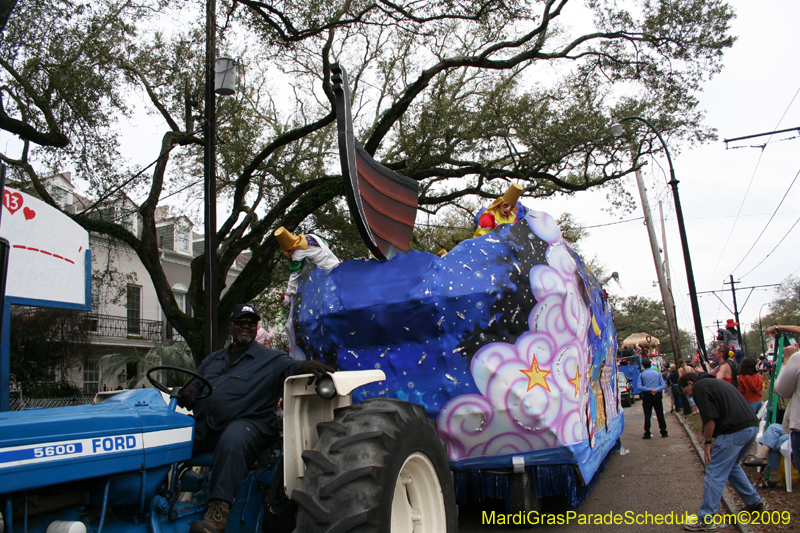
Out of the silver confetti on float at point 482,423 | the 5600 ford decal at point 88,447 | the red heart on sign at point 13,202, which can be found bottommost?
the silver confetti on float at point 482,423

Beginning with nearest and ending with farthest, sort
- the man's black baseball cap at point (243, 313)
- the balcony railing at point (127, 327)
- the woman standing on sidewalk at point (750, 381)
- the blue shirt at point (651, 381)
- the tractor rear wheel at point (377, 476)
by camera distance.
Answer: the tractor rear wheel at point (377, 476)
the man's black baseball cap at point (243, 313)
the woman standing on sidewalk at point (750, 381)
the blue shirt at point (651, 381)
the balcony railing at point (127, 327)

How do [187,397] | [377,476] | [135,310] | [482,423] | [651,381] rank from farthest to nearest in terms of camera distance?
[135,310]
[651,381]
[482,423]
[187,397]
[377,476]

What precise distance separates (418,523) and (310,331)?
2.25 m

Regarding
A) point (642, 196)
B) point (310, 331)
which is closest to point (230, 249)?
point (310, 331)

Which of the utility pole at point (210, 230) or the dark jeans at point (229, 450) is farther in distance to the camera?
the utility pole at point (210, 230)

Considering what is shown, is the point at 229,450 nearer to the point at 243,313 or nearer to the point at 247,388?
the point at 247,388

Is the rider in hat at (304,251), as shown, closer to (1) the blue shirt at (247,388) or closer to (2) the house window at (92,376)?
(1) the blue shirt at (247,388)

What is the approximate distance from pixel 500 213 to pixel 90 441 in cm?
431

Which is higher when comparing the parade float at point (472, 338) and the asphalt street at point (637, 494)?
the parade float at point (472, 338)

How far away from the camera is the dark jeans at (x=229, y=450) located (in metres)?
3.33

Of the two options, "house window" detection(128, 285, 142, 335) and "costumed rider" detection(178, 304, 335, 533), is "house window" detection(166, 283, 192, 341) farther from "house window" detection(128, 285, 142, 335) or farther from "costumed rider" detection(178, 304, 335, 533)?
"costumed rider" detection(178, 304, 335, 533)

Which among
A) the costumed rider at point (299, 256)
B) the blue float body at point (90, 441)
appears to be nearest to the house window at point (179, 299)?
the costumed rider at point (299, 256)

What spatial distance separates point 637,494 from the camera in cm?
695

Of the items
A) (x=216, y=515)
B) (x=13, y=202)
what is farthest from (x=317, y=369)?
(x=13, y=202)
